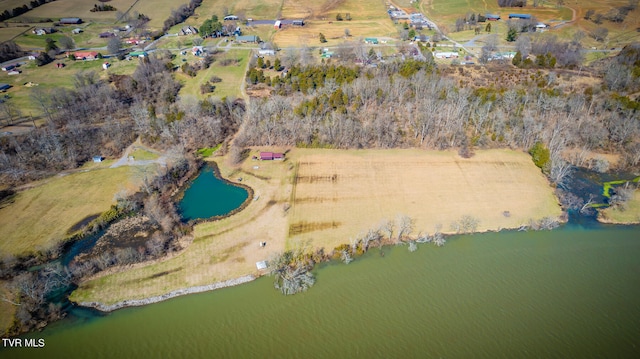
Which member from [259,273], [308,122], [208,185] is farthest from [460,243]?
[208,185]

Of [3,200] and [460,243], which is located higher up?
[3,200]

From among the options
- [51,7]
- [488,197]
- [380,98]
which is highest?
[51,7]

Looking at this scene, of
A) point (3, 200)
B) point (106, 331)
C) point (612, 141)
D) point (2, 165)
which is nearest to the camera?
point (106, 331)

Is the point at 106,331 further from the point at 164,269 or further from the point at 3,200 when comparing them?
the point at 3,200

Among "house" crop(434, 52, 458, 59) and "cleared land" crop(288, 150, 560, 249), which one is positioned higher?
"house" crop(434, 52, 458, 59)

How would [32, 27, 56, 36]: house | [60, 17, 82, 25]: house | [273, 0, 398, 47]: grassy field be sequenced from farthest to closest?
[60, 17, 82, 25]: house → [32, 27, 56, 36]: house → [273, 0, 398, 47]: grassy field

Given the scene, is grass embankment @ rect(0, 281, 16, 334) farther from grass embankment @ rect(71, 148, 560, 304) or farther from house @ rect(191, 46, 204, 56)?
house @ rect(191, 46, 204, 56)

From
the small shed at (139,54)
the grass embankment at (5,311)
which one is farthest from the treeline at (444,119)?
the small shed at (139,54)

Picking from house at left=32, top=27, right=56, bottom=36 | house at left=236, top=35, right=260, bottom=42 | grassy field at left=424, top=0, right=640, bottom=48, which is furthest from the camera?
house at left=32, top=27, right=56, bottom=36

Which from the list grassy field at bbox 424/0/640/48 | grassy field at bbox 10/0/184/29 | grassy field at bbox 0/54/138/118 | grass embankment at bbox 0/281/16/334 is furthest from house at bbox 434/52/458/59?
grass embankment at bbox 0/281/16/334
